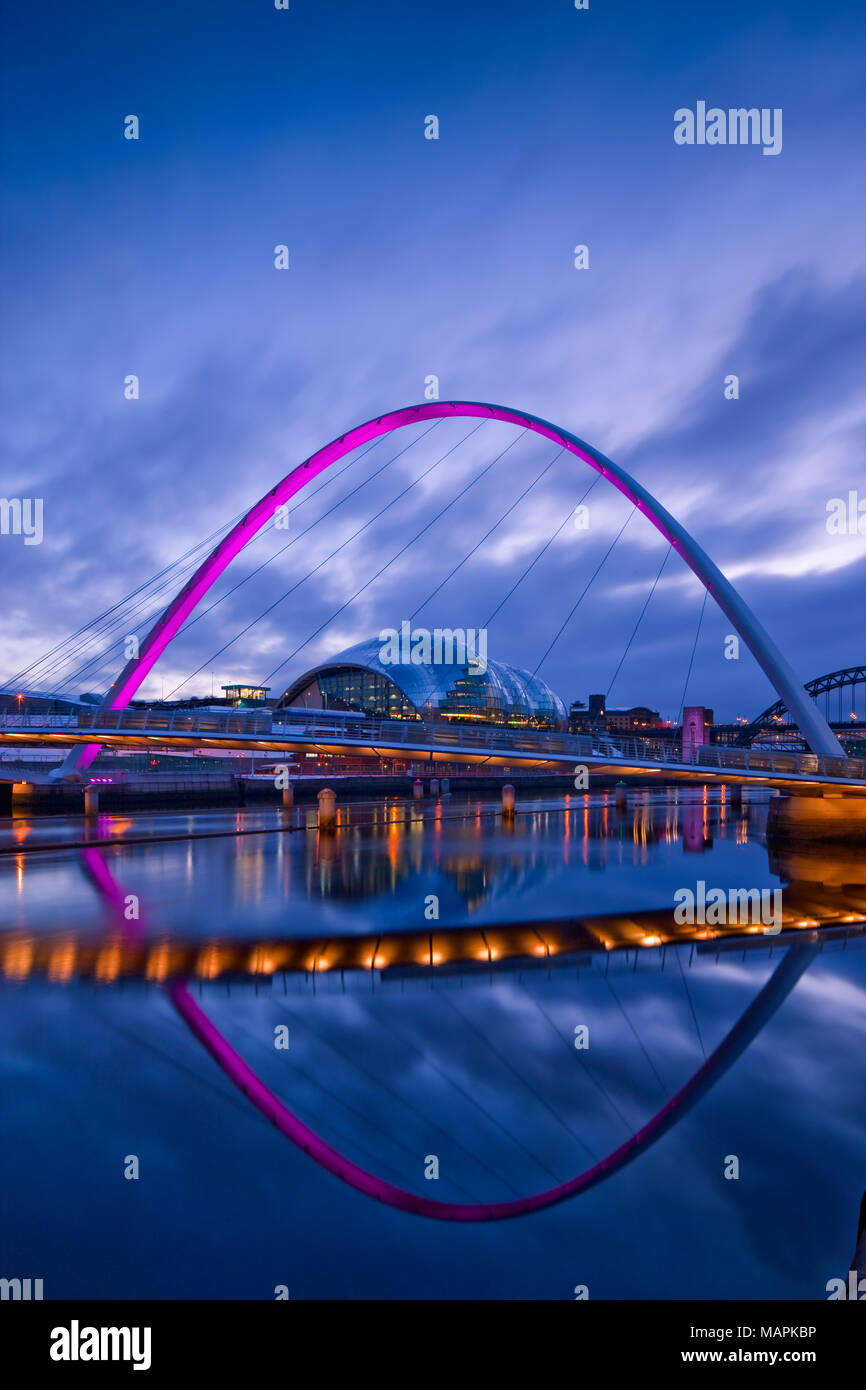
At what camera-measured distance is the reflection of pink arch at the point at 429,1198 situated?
599 centimetres

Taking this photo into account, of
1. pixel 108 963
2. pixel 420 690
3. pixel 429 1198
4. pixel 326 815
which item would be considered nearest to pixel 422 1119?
pixel 429 1198

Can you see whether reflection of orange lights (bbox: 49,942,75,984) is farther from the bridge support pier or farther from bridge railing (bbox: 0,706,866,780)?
the bridge support pier

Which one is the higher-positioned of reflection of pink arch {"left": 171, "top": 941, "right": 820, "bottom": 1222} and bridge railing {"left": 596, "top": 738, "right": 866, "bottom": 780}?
bridge railing {"left": 596, "top": 738, "right": 866, "bottom": 780}

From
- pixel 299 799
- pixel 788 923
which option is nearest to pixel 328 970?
pixel 788 923

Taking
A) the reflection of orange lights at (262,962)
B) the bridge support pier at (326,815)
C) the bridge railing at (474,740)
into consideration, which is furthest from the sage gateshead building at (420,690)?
the reflection of orange lights at (262,962)

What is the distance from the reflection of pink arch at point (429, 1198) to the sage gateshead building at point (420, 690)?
66.4m

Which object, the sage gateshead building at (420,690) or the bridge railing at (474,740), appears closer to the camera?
the bridge railing at (474,740)

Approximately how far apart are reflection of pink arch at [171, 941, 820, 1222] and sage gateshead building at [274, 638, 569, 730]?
2613 inches

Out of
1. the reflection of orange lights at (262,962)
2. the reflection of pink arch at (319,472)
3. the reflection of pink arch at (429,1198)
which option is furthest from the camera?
the reflection of pink arch at (319,472)

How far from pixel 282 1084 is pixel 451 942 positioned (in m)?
7.10

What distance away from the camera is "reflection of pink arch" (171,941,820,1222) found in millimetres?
5988

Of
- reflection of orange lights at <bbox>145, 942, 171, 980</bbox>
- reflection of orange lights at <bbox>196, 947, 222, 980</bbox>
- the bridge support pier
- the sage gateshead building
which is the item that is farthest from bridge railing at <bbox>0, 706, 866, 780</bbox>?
the sage gateshead building

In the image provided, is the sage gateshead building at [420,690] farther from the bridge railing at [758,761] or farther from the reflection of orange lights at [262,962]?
the reflection of orange lights at [262,962]
